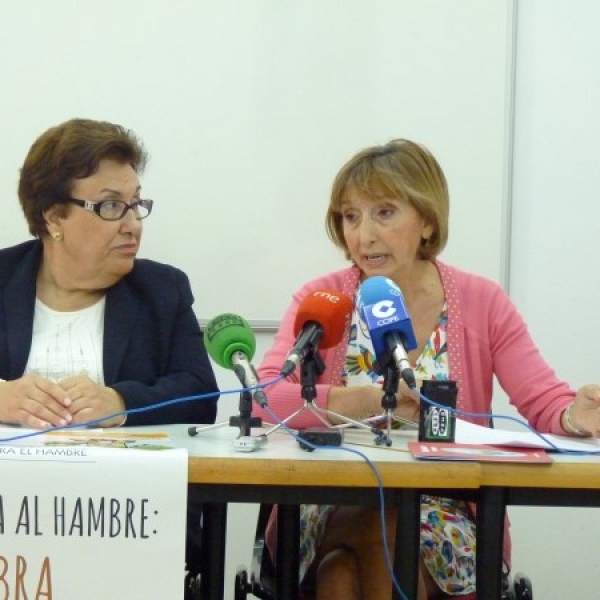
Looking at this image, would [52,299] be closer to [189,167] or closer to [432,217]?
[189,167]

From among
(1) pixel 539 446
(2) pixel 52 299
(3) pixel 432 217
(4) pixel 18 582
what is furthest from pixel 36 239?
(1) pixel 539 446

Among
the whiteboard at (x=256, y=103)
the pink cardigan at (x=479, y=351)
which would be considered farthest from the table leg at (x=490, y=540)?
the whiteboard at (x=256, y=103)

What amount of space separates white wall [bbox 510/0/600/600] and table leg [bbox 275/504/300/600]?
1.23m

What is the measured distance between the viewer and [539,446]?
167 centimetres

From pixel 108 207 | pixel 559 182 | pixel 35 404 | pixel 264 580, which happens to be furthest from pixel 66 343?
pixel 559 182

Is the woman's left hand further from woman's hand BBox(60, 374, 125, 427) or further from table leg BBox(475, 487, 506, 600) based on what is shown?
woman's hand BBox(60, 374, 125, 427)

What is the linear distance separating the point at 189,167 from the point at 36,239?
519mm

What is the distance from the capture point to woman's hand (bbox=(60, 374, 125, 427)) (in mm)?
1908

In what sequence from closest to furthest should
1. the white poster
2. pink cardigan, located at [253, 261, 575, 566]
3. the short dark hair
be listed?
the white poster < pink cardigan, located at [253, 261, 575, 566] < the short dark hair

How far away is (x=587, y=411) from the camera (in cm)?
187

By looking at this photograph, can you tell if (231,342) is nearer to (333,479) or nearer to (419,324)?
(333,479)

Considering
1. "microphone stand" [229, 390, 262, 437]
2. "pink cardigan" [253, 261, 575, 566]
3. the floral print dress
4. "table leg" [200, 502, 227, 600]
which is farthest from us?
"pink cardigan" [253, 261, 575, 566]

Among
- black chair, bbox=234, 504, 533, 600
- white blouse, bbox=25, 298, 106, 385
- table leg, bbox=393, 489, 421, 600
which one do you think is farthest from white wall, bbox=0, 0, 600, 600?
table leg, bbox=393, 489, 421, 600

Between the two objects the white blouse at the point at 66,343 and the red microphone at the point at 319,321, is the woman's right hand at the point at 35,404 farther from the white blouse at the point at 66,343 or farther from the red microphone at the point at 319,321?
the red microphone at the point at 319,321
